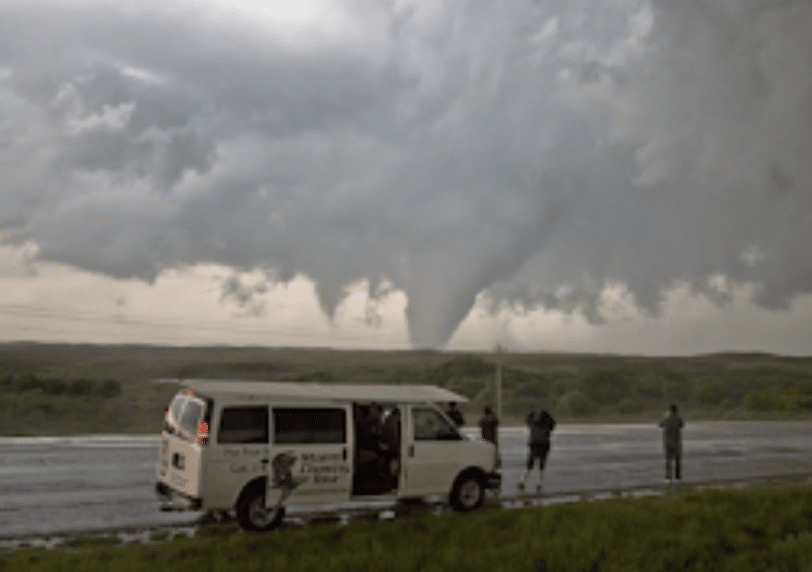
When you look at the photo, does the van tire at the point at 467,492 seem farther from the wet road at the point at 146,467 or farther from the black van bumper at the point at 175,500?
the black van bumper at the point at 175,500

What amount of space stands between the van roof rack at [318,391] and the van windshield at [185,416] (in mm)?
280

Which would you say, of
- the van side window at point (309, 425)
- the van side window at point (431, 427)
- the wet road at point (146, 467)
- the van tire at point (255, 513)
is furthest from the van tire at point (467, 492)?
the van tire at point (255, 513)

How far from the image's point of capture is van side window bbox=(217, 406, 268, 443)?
11.4 m

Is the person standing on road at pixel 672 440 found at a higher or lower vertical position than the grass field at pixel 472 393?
higher

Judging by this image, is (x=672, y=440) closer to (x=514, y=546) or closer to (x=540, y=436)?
(x=540, y=436)

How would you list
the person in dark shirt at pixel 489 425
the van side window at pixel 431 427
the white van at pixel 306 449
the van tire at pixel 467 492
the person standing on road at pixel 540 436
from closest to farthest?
the white van at pixel 306 449 < the van side window at pixel 431 427 < the van tire at pixel 467 492 < the person standing on road at pixel 540 436 < the person in dark shirt at pixel 489 425

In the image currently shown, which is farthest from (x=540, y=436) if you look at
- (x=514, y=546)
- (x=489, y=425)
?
(x=514, y=546)

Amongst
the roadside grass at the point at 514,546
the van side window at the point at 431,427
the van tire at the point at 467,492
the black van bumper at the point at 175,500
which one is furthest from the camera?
the van tire at the point at 467,492

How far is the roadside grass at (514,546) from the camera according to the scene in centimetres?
961

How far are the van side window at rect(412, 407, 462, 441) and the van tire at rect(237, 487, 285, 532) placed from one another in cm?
278

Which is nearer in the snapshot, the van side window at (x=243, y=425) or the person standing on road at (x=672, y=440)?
the van side window at (x=243, y=425)

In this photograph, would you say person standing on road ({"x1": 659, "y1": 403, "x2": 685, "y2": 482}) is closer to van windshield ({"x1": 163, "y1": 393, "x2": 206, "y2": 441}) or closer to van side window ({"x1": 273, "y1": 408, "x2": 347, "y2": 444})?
van side window ({"x1": 273, "y1": 408, "x2": 347, "y2": 444})

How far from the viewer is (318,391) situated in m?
12.4

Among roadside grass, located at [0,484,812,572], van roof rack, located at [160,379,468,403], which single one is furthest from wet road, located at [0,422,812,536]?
roadside grass, located at [0,484,812,572]
